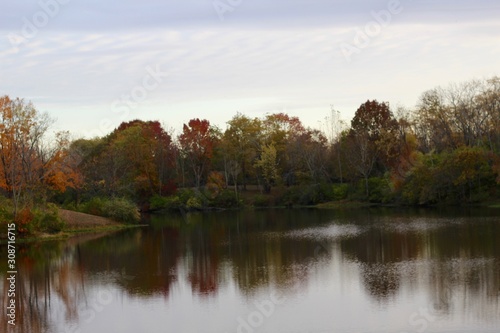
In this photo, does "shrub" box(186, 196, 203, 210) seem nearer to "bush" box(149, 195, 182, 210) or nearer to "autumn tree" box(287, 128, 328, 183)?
"bush" box(149, 195, 182, 210)

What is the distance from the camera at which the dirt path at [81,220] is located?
4749cm

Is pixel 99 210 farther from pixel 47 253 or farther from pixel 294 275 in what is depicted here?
pixel 294 275

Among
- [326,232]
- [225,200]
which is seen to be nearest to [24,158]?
[326,232]

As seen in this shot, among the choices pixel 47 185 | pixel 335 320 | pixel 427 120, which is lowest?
pixel 335 320

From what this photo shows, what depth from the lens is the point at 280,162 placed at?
77.9 meters

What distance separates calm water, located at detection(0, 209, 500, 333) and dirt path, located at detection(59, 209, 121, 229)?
11.4ft

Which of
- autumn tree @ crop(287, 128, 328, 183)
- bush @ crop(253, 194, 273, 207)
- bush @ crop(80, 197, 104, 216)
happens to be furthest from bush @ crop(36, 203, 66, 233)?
autumn tree @ crop(287, 128, 328, 183)

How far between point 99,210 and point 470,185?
3119cm

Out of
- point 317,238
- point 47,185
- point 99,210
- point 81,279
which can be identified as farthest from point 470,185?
point 81,279

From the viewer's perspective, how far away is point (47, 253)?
→ 1448 inches

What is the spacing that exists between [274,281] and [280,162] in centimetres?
5229

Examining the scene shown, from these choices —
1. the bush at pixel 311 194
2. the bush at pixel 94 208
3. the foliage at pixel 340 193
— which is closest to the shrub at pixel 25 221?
the bush at pixel 94 208

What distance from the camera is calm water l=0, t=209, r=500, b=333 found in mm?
19828

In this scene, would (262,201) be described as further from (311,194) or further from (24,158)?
(24,158)
